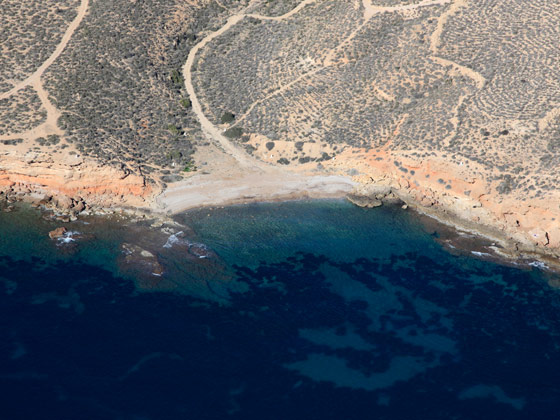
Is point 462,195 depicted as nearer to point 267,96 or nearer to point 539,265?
point 539,265

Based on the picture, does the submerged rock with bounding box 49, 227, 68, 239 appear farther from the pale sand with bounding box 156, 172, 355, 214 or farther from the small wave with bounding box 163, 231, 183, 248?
the pale sand with bounding box 156, 172, 355, 214

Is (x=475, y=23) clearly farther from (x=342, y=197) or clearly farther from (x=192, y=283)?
(x=192, y=283)

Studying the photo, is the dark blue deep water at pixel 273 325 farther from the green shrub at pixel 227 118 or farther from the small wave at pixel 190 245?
the green shrub at pixel 227 118

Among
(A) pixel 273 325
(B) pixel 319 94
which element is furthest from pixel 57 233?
(B) pixel 319 94

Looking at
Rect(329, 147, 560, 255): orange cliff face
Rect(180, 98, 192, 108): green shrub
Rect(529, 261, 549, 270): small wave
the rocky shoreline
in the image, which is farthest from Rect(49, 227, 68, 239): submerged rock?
Rect(529, 261, 549, 270): small wave

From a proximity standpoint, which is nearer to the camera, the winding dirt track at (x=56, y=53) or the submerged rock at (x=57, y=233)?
the submerged rock at (x=57, y=233)

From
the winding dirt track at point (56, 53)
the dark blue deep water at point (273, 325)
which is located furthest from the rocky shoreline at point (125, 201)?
the winding dirt track at point (56, 53)
